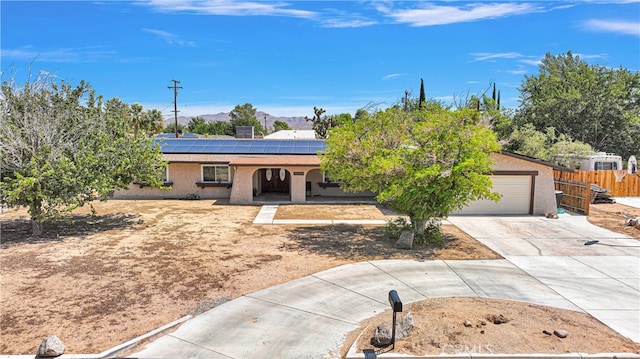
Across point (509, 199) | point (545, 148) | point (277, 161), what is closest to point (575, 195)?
point (509, 199)

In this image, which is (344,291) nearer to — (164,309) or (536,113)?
(164,309)

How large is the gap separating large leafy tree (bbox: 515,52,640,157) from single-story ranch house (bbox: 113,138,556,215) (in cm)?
2044

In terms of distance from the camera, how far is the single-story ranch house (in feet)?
61.4

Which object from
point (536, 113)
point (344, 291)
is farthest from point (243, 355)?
point (536, 113)

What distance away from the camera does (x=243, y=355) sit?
6266 millimetres

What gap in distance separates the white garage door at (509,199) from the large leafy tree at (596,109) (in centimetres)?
2081

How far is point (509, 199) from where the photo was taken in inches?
742

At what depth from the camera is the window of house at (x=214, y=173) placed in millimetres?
24000

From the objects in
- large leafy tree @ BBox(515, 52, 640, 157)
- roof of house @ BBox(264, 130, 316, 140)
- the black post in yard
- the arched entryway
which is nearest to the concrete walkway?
the black post in yard

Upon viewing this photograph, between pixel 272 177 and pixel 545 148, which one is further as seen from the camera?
pixel 545 148

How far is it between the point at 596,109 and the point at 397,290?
34425 millimetres

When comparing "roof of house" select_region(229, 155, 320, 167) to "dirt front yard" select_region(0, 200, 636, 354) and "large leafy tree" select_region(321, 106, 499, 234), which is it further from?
"large leafy tree" select_region(321, 106, 499, 234)

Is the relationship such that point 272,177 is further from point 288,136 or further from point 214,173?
point 288,136

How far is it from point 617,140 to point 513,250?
96.7 ft
